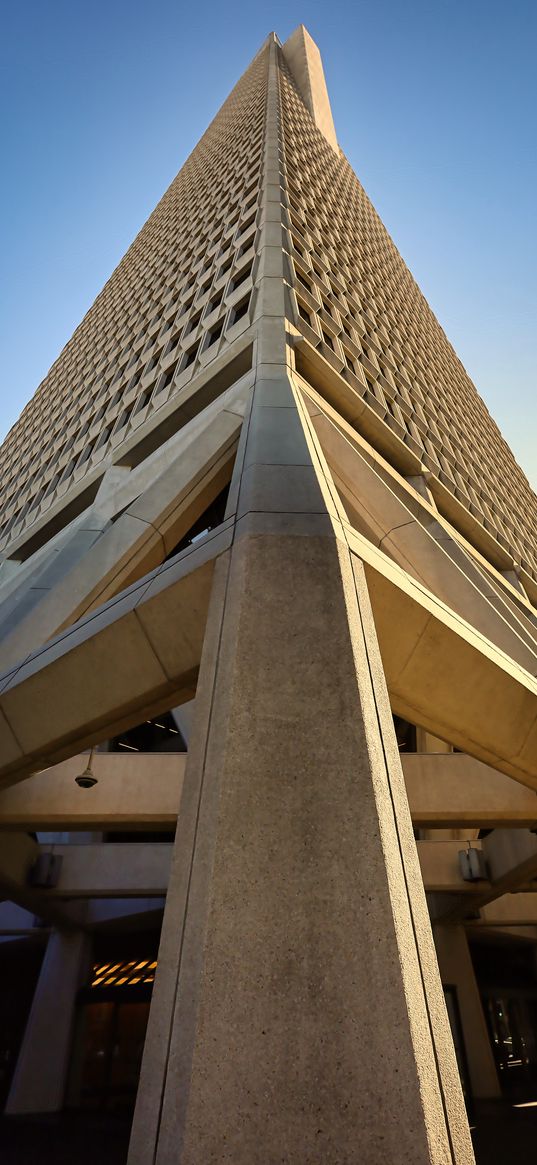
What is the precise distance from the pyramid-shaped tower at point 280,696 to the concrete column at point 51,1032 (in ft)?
35.7

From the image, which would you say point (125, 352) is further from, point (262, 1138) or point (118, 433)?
point (262, 1138)

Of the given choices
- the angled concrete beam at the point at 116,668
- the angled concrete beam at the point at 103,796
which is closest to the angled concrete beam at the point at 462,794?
the angled concrete beam at the point at 103,796

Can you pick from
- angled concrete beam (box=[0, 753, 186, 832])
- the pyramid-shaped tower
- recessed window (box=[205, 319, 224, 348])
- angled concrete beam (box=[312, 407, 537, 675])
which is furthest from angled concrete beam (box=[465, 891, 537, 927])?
recessed window (box=[205, 319, 224, 348])

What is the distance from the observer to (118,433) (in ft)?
49.0

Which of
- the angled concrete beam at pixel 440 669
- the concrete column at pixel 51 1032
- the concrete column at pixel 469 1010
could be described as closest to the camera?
the angled concrete beam at pixel 440 669

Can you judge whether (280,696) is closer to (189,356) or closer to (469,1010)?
(189,356)

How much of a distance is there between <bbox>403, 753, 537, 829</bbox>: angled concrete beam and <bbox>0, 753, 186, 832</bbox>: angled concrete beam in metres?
4.17

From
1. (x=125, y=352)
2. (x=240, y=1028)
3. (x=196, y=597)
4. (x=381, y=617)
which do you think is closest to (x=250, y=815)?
(x=240, y=1028)

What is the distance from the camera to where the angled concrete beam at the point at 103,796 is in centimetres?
1048

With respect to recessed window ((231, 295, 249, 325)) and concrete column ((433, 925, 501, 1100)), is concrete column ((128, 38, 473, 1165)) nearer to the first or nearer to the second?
recessed window ((231, 295, 249, 325))

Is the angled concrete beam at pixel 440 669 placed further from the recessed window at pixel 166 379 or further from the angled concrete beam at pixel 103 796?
the recessed window at pixel 166 379

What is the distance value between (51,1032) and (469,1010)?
470 inches

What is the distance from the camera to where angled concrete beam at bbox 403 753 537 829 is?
10258 mm

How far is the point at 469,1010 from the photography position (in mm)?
18641
